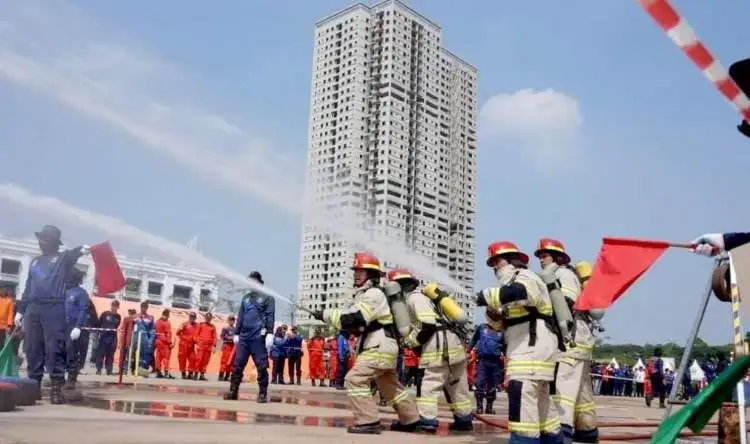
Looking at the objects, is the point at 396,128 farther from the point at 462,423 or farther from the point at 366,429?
the point at 366,429

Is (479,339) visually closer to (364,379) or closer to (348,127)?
(364,379)

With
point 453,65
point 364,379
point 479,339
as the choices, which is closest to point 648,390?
point 479,339

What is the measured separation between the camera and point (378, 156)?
4041 centimetres

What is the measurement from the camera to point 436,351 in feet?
28.6

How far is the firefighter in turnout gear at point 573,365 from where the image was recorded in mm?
7570

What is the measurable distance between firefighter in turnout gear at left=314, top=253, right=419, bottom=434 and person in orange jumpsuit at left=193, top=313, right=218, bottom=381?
42.6ft

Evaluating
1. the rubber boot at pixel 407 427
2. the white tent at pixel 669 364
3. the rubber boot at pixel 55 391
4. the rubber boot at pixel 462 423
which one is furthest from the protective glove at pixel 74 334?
the white tent at pixel 669 364

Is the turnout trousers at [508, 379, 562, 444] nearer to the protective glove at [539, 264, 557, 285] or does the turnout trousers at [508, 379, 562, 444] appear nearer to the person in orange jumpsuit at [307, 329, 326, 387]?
the protective glove at [539, 264, 557, 285]

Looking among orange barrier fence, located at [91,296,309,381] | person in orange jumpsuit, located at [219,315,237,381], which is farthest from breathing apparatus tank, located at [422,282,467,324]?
orange barrier fence, located at [91,296,309,381]

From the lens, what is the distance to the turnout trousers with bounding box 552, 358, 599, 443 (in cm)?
755

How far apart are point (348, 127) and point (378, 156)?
2754 mm

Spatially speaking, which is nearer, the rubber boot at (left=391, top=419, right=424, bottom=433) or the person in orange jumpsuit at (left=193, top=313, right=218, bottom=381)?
the rubber boot at (left=391, top=419, right=424, bottom=433)

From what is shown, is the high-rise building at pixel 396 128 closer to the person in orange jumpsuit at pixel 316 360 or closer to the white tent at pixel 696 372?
the person in orange jumpsuit at pixel 316 360

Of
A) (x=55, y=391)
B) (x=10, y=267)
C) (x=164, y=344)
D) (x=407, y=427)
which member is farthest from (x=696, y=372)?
(x=55, y=391)
